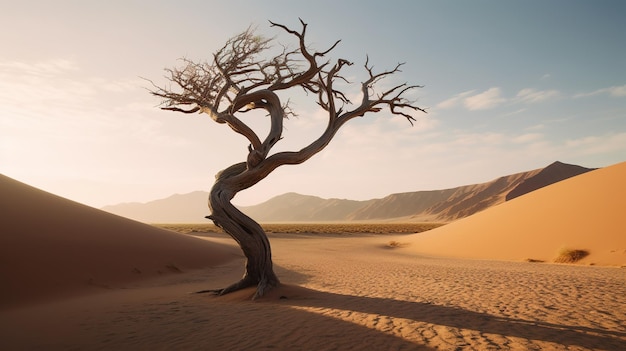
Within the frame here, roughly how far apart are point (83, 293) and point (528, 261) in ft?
67.1

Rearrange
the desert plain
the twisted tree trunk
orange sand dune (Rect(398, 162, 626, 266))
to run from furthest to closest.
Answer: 1. orange sand dune (Rect(398, 162, 626, 266))
2. the twisted tree trunk
3. the desert plain

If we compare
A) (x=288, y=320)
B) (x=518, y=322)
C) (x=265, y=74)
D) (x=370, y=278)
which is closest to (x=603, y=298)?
(x=518, y=322)

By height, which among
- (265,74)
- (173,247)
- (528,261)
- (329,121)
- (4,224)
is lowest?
(528,261)

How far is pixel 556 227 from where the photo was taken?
20.2 meters

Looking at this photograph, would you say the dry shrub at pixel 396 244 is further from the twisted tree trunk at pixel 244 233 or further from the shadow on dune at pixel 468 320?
the twisted tree trunk at pixel 244 233

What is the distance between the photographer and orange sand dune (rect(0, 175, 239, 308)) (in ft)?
33.7

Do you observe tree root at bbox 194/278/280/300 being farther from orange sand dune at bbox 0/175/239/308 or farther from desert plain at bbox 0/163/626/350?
orange sand dune at bbox 0/175/239/308

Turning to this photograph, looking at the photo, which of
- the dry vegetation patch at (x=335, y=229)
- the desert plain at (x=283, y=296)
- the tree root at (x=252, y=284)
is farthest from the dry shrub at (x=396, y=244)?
the tree root at (x=252, y=284)

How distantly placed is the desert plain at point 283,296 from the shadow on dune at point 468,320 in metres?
0.03

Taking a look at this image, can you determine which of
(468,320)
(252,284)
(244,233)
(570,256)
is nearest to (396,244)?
(570,256)

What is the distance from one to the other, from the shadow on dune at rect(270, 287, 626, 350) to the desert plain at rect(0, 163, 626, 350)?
34 millimetres

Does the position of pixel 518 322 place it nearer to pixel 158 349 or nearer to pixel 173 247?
pixel 158 349

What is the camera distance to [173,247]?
18.8 metres

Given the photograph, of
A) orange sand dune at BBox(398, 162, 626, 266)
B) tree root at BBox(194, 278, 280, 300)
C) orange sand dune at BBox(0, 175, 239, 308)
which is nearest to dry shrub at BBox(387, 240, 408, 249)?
orange sand dune at BBox(398, 162, 626, 266)
